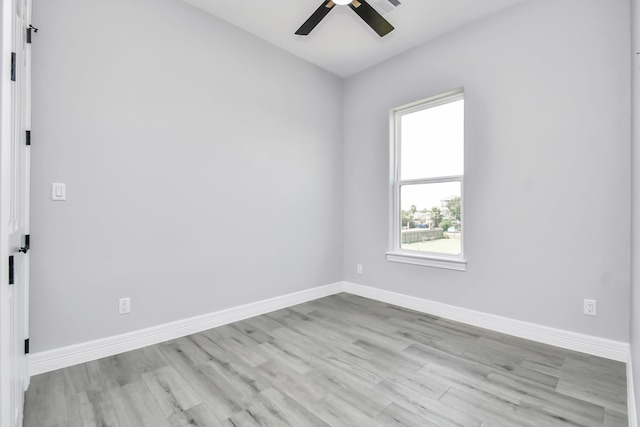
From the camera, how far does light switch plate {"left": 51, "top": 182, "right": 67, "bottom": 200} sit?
2.10m

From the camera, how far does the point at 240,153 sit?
3.10 metres

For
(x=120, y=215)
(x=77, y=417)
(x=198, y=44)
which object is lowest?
(x=77, y=417)

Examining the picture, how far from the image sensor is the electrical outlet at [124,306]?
2.37 m

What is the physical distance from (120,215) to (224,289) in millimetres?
1113

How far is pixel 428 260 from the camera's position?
3252 mm

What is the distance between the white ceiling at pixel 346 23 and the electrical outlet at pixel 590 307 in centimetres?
250

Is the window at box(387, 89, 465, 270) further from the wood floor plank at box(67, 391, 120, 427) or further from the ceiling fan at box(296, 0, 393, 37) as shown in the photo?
the wood floor plank at box(67, 391, 120, 427)

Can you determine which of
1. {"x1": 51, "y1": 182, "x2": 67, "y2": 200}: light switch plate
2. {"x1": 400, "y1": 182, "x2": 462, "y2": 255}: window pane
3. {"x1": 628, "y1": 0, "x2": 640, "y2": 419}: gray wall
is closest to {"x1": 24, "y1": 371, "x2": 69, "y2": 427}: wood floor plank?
{"x1": 51, "y1": 182, "x2": 67, "y2": 200}: light switch plate

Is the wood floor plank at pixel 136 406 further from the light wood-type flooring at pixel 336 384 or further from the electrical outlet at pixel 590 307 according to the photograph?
the electrical outlet at pixel 590 307

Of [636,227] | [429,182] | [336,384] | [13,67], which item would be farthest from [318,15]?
[336,384]

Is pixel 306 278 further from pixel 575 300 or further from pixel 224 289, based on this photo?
pixel 575 300

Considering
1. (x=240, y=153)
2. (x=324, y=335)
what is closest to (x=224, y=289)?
(x=324, y=335)

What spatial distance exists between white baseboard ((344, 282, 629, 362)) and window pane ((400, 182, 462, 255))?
57 centimetres

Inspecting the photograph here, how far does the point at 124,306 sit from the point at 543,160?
3520mm
